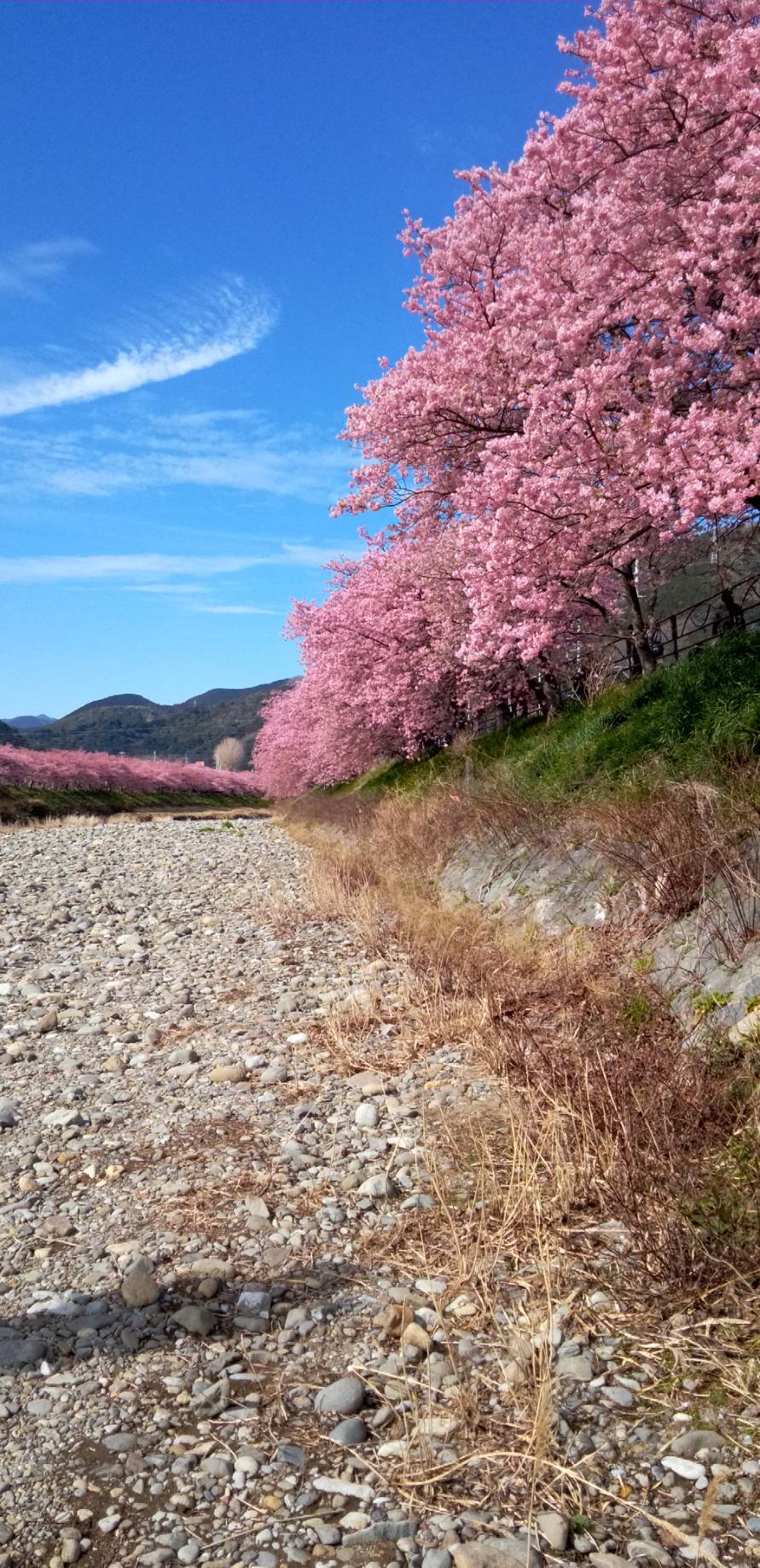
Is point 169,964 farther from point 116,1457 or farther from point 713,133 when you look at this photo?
point 713,133

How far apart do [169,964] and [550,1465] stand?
8.06 m

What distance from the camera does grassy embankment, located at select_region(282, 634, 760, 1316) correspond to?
4.09m

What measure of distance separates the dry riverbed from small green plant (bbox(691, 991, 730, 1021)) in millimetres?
1391

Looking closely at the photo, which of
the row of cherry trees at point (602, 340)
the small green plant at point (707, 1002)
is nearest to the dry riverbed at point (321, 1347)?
the small green plant at point (707, 1002)

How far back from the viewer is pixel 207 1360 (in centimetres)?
377

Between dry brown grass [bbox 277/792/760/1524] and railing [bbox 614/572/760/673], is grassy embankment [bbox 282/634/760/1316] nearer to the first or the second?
dry brown grass [bbox 277/792/760/1524]

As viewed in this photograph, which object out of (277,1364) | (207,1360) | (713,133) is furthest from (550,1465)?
(713,133)

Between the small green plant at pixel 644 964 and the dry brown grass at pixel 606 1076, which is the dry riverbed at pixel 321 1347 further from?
the small green plant at pixel 644 964

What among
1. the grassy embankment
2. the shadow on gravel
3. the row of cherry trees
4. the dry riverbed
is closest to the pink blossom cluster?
the row of cherry trees

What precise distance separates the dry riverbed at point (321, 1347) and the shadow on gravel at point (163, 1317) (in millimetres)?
12

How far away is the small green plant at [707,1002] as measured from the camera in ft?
19.0

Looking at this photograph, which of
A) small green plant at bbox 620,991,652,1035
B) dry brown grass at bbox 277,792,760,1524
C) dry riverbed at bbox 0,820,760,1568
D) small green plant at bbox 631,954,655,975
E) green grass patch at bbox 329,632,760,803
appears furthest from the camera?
green grass patch at bbox 329,632,760,803

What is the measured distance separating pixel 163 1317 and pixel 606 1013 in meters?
3.35

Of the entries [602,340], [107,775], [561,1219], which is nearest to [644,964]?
[561,1219]
